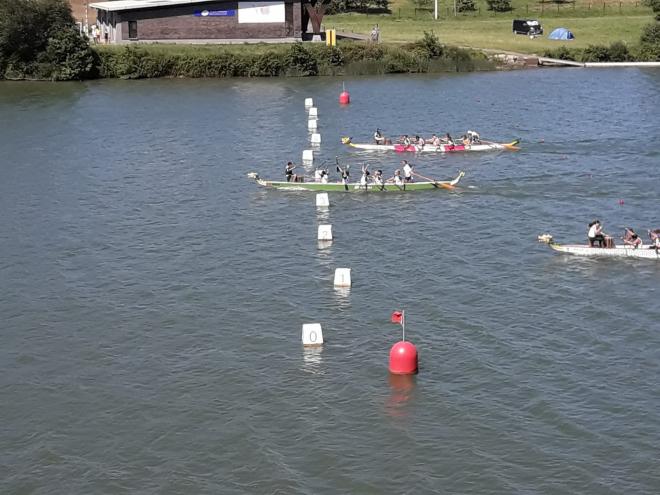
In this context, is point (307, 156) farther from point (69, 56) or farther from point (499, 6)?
point (499, 6)

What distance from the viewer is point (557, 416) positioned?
3058 cm

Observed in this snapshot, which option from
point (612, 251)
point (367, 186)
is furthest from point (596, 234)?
point (367, 186)

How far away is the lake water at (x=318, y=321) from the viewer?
28.7 m

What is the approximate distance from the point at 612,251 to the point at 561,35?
2663 inches

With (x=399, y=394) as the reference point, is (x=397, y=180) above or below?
above

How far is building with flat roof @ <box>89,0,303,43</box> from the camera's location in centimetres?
9975

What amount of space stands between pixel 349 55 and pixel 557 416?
70.2 m

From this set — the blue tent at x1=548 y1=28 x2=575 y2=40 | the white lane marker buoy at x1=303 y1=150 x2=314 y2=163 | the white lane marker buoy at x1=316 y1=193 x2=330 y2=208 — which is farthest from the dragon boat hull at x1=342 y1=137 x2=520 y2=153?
the blue tent at x1=548 y1=28 x2=575 y2=40

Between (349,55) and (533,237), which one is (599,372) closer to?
(533,237)

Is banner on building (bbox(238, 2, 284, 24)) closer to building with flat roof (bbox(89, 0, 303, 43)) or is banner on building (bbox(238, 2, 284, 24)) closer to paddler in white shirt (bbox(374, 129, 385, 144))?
building with flat roof (bbox(89, 0, 303, 43))

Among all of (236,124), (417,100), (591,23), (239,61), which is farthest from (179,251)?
(591,23)

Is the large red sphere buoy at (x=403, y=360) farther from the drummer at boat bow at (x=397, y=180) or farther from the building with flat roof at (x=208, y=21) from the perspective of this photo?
the building with flat roof at (x=208, y=21)

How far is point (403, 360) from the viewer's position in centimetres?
3294

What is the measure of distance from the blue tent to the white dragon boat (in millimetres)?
66824
